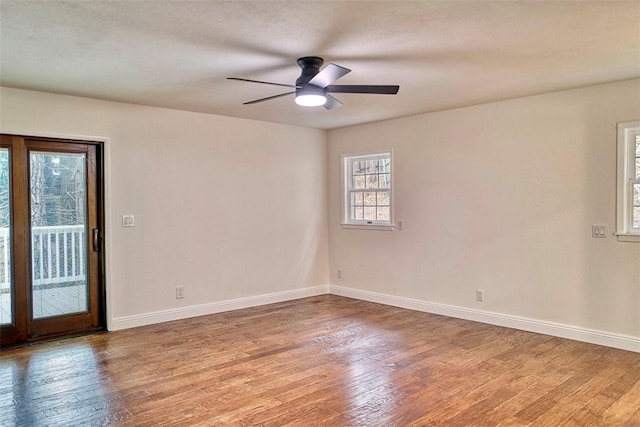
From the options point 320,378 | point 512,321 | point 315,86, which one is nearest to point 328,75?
point 315,86

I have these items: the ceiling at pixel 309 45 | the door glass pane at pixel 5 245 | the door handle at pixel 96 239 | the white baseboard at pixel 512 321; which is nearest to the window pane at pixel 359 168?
the white baseboard at pixel 512 321

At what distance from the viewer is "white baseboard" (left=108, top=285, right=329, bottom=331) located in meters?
4.79

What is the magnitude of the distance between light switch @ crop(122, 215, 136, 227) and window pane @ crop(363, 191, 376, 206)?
10.1 feet

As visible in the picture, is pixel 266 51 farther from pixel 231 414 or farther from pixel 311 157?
pixel 311 157

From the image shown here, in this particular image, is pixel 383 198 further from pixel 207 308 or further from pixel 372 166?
pixel 207 308

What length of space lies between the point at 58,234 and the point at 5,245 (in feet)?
1.48

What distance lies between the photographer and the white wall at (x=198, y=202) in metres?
4.69

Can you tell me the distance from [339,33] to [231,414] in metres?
2.51

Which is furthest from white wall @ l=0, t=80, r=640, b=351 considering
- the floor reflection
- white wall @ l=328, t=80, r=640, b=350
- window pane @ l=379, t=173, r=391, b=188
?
the floor reflection

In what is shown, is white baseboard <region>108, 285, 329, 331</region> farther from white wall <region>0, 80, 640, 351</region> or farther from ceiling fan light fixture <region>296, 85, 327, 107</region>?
ceiling fan light fixture <region>296, 85, 327, 107</region>

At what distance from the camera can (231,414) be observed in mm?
2781

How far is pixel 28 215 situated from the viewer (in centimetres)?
424

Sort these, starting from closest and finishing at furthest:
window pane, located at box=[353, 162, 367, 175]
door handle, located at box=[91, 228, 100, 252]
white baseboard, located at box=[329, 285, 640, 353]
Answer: white baseboard, located at box=[329, 285, 640, 353]
door handle, located at box=[91, 228, 100, 252]
window pane, located at box=[353, 162, 367, 175]

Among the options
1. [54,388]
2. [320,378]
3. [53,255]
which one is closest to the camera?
[54,388]
